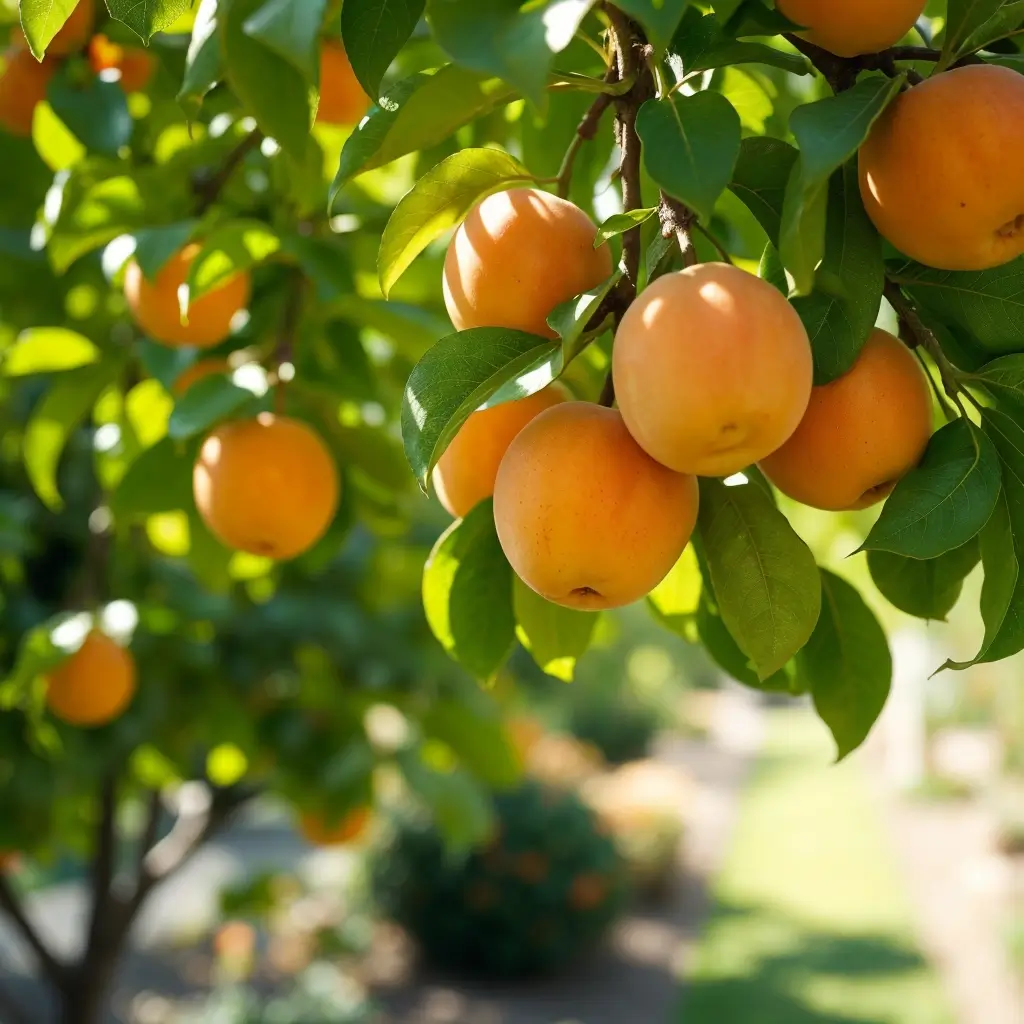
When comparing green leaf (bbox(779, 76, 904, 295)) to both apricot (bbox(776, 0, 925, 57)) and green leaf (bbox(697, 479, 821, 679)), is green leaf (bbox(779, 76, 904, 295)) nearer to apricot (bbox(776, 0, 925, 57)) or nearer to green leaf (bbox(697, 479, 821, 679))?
apricot (bbox(776, 0, 925, 57))

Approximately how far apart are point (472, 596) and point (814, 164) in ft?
1.21

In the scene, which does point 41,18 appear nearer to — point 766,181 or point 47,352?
point 766,181

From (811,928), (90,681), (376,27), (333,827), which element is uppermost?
(376,27)

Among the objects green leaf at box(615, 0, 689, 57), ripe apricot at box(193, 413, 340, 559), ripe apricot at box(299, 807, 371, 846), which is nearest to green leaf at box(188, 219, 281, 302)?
ripe apricot at box(193, 413, 340, 559)

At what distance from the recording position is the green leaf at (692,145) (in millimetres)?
503

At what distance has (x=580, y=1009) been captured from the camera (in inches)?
234

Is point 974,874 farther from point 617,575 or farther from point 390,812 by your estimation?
point 617,575

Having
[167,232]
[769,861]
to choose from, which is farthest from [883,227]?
[769,861]

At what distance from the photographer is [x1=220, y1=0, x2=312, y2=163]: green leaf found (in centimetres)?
56

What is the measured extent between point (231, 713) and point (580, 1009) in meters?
4.54

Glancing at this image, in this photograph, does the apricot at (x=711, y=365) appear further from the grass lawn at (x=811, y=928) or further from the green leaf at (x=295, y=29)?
the grass lawn at (x=811, y=928)

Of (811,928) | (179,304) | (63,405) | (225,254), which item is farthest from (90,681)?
(811,928)

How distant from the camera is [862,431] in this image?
597mm

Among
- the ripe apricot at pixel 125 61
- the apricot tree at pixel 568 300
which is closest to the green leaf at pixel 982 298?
the apricot tree at pixel 568 300
